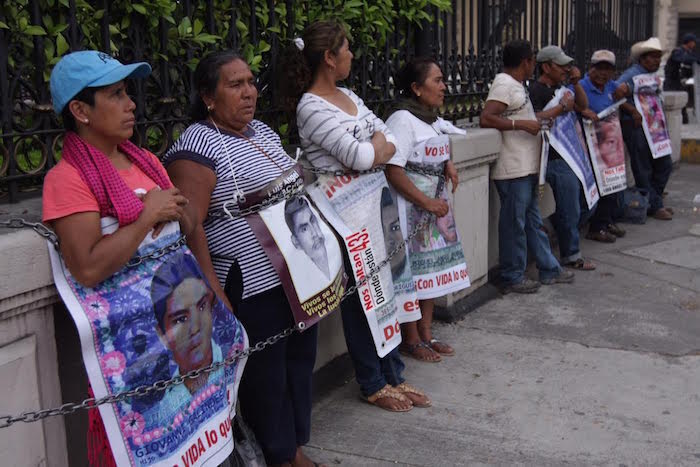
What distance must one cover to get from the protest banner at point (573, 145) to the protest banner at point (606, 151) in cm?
10

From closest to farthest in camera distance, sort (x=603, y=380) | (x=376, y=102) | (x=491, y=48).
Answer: (x=603, y=380), (x=376, y=102), (x=491, y=48)

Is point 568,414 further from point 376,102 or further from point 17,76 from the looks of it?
point 17,76

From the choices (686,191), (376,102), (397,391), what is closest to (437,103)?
(376,102)

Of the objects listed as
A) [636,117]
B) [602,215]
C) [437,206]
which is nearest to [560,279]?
[602,215]

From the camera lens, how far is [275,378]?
341 cm

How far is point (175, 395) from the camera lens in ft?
8.99

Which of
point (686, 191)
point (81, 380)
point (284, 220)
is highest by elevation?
point (284, 220)

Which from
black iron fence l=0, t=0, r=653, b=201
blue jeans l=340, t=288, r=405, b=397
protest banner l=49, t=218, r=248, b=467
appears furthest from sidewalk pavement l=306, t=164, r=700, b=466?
black iron fence l=0, t=0, r=653, b=201

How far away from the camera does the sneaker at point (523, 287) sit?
632cm

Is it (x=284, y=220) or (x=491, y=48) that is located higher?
(x=491, y=48)

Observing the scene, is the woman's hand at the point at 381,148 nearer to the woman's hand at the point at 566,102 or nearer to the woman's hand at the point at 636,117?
the woman's hand at the point at 566,102

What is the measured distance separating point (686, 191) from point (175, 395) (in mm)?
9247

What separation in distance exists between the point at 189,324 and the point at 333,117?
4.66 ft

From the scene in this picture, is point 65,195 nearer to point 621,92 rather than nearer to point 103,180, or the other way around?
point 103,180
